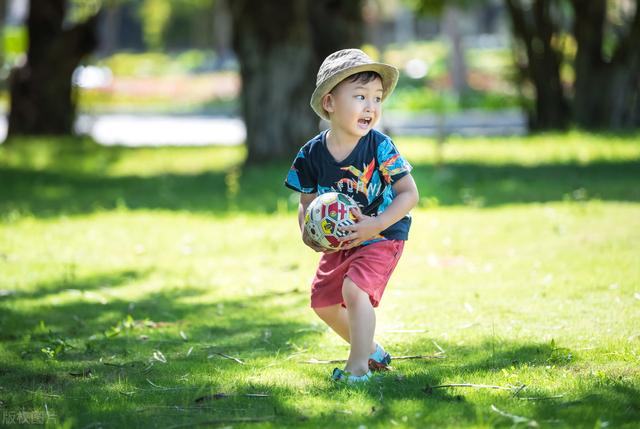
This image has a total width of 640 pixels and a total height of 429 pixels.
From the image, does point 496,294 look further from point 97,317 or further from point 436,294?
point 97,317

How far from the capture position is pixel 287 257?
1007 centimetres

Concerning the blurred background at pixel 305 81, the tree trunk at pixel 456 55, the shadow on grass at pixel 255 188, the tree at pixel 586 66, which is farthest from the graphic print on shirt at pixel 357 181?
the tree trunk at pixel 456 55

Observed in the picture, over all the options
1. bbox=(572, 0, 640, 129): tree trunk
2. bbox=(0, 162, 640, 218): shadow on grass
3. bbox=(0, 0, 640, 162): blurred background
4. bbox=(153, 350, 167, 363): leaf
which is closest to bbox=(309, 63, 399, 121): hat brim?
bbox=(153, 350, 167, 363): leaf

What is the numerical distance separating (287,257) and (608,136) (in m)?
11.5

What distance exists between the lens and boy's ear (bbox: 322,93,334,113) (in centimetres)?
554

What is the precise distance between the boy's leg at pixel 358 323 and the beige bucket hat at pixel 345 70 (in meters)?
0.98

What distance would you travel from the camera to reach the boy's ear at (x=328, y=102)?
5.54 meters

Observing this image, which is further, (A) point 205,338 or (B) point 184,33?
(B) point 184,33

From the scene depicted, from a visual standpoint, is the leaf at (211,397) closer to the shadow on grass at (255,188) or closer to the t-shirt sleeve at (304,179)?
the t-shirt sleeve at (304,179)

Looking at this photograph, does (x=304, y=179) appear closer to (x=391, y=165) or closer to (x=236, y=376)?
(x=391, y=165)

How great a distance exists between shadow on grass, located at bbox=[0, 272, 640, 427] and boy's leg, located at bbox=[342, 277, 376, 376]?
0.14 meters

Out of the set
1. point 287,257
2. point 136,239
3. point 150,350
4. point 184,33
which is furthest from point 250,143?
point 184,33

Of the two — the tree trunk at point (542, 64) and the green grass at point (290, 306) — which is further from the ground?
the tree trunk at point (542, 64)

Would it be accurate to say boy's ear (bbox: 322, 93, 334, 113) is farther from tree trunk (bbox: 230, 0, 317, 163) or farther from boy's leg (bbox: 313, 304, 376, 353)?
tree trunk (bbox: 230, 0, 317, 163)
